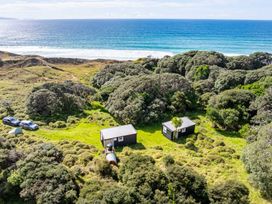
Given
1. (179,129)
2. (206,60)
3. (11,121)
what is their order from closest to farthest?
(179,129) < (11,121) < (206,60)

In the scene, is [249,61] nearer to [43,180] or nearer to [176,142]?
[176,142]

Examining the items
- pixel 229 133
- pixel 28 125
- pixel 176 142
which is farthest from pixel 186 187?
pixel 28 125

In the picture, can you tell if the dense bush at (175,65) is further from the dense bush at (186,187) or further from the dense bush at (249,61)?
the dense bush at (186,187)

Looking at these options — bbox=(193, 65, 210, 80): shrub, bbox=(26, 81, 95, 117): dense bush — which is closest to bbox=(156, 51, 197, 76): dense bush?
bbox=(193, 65, 210, 80): shrub

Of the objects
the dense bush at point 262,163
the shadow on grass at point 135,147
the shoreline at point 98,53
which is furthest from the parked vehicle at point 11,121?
the shoreline at point 98,53

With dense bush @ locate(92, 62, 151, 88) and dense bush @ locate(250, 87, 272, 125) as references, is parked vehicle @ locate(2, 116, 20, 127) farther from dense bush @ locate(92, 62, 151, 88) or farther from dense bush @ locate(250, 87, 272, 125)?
dense bush @ locate(250, 87, 272, 125)
